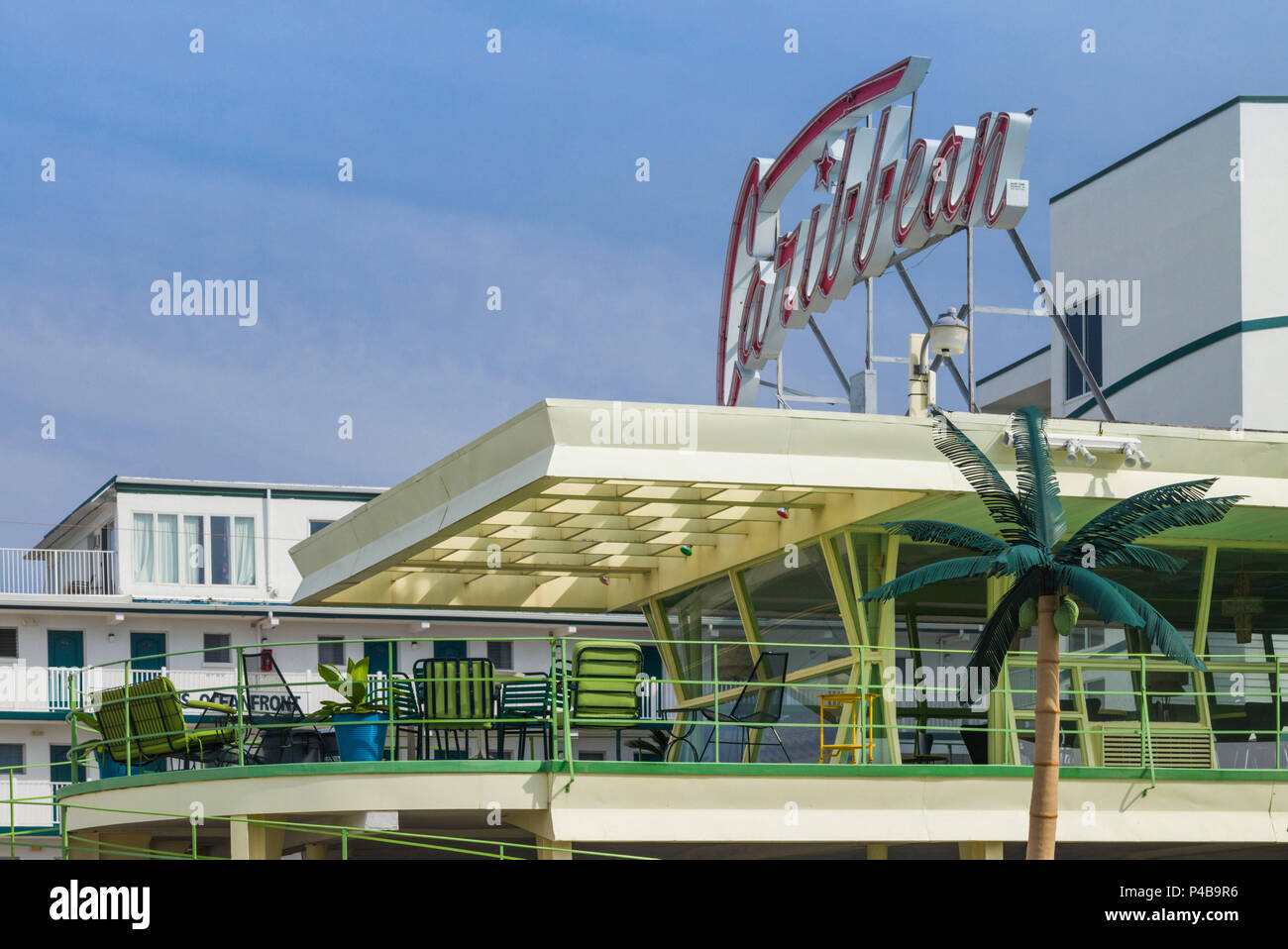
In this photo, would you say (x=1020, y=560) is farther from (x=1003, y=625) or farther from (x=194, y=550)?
(x=194, y=550)

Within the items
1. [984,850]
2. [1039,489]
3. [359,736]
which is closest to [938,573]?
[1039,489]

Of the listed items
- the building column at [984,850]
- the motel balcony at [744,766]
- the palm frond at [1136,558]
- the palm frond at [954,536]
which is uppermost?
the palm frond at [954,536]

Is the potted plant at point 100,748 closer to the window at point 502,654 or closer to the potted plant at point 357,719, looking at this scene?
the potted plant at point 357,719

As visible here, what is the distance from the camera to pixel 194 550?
4875 cm

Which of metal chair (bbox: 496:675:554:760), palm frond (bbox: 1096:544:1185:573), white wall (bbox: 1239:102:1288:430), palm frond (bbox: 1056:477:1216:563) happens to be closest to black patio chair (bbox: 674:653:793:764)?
metal chair (bbox: 496:675:554:760)

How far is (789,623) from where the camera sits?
1892 cm

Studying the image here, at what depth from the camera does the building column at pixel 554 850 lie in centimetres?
1459

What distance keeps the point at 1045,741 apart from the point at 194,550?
3744 cm

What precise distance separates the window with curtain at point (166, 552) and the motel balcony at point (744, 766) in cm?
2913

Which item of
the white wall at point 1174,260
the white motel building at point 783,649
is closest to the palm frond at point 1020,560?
the white motel building at point 783,649

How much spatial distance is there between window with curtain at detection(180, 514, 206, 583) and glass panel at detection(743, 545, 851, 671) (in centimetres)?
3173

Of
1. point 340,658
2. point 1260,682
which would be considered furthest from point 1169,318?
point 340,658

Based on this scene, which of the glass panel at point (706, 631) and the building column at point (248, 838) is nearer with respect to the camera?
the building column at point (248, 838)
